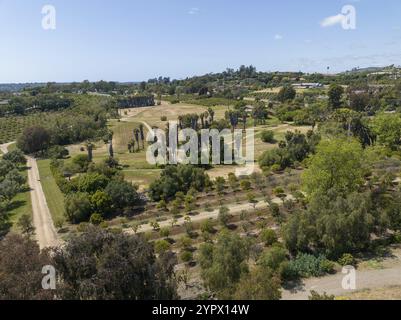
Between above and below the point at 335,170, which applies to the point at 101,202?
below

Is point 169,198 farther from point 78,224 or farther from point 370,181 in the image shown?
point 370,181

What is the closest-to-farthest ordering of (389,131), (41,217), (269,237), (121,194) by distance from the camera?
1. (269,237)
2. (41,217)
3. (121,194)
4. (389,131)

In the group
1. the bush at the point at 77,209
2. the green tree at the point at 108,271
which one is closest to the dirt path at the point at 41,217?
the bush at the point at 77,209

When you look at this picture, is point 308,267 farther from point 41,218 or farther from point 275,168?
point 41,218

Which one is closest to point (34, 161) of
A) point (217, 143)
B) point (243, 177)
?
point (217, 143)

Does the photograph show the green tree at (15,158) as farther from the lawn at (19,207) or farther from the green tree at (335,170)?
the green tree at (335,170)

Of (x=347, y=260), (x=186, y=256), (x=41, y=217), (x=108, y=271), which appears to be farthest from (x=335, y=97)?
(x=108, y=271)

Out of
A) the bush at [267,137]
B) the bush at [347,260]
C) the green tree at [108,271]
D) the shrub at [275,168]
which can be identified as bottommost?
the bush at [347,260]

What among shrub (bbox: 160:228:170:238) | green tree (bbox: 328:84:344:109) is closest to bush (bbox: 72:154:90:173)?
shrub (bbox: 160:228:170:238)

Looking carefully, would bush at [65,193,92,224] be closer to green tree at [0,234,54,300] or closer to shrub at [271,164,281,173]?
green tree at [0,234,54,300]
